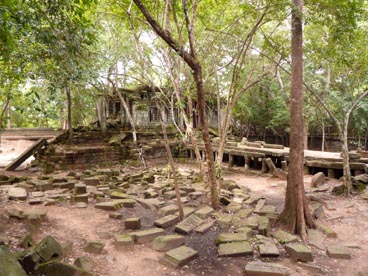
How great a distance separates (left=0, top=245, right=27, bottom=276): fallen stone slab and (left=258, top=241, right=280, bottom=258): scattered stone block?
3.31 metres

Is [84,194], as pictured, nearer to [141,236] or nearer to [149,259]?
[141,236]

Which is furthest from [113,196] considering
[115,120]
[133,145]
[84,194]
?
[115,120]

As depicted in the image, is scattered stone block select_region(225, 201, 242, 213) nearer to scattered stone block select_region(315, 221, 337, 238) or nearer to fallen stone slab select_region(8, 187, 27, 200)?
scattered stone block select_region(315, 221, 337, 238)

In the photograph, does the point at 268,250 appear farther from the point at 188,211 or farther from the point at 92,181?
the point at 92,181

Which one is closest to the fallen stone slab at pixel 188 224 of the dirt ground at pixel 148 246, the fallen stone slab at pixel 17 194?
the dirt ground at pixel 148 246

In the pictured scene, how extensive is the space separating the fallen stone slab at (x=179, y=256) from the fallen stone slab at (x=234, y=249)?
44 centimetres

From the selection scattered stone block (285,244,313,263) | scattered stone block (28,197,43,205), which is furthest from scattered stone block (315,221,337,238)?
scattered stone block (28,197,43,205)

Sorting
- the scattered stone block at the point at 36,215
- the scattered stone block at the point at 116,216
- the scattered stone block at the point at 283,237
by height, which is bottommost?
the scattered stone block at the point at 283,237

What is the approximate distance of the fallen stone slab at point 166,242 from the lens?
4.57 m

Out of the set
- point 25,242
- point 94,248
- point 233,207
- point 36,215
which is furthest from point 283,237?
point 36,215

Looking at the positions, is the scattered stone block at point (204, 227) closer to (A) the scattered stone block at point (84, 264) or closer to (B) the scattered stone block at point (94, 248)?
(B) the scattered stone block at point (94, 248)

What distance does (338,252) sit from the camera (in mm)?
4492

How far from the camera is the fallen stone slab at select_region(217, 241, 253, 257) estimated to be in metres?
4.38

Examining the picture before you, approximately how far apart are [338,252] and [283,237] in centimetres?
90
